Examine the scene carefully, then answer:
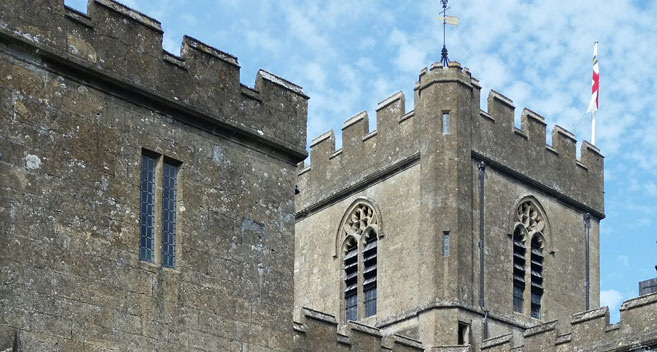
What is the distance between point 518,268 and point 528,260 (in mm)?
408

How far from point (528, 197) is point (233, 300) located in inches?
622

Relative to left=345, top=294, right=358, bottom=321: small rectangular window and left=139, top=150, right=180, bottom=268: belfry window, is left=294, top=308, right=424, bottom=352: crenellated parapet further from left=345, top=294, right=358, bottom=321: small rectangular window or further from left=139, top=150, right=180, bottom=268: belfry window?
left=345, top=294, right=358, bottom=321: small rectangular window

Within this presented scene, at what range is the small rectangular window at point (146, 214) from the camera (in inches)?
735

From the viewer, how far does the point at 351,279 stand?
34.1 meters

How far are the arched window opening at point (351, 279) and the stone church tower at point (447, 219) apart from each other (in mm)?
38

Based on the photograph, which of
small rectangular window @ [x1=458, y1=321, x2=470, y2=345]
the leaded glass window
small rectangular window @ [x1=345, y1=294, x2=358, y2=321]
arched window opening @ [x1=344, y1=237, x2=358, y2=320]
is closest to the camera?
the leaded glass window

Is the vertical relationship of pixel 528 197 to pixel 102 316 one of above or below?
above

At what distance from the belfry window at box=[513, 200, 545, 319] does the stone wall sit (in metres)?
13.2

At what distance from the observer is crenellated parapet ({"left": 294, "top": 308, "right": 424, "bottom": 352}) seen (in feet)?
79.1

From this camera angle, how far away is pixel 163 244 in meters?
18.9

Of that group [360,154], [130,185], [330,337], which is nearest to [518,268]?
[360,154]

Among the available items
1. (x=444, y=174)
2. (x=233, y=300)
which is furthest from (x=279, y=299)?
(x=444, y=174)

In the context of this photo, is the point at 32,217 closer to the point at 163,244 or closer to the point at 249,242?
the point at 163,244

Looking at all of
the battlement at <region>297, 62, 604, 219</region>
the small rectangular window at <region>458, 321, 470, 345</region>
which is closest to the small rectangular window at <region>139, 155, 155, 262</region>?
the small rectangular window at <region>458, 321, 470, 345</region>
